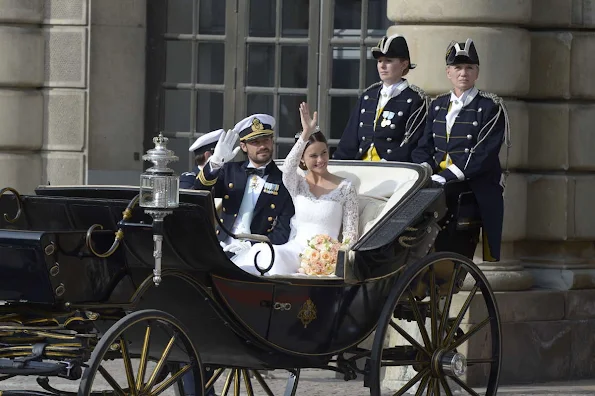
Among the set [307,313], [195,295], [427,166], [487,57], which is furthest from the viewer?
[487,57]

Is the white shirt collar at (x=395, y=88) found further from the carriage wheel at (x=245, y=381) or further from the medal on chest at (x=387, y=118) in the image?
the carriage wheel at (x=245, y=381)

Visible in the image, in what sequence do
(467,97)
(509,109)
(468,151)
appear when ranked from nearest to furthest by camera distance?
(468,151) → (467,97) → (509,109)

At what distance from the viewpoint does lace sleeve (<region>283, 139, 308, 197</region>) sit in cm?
771

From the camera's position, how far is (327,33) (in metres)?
10.5

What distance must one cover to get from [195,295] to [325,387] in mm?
2678

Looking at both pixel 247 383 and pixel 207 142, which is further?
pixel 207 142

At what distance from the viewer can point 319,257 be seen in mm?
7484

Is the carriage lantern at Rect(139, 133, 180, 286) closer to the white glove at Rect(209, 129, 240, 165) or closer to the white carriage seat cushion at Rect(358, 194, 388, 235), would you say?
the white glove at Rect(209, 129, 240, 165)

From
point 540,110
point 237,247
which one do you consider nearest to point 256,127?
point 237,247

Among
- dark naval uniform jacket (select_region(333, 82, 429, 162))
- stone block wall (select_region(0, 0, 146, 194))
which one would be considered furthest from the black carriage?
stone block wall (select_region(0, 0, 146, 194))

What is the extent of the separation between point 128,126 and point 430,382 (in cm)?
392

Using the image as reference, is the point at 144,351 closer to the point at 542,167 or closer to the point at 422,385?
the point at 422,385

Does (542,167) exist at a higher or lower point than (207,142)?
lower

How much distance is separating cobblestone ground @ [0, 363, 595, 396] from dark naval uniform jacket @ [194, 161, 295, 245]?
4.98 ft
